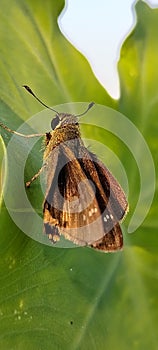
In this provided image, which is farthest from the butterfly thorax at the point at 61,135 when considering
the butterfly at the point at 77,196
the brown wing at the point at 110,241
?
the brown wing at the point at 110,241

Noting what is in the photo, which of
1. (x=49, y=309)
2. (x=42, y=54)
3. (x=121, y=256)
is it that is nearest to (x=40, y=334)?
(x=49, y=309)

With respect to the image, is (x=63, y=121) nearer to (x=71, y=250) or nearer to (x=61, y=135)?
(x=61, y=135)

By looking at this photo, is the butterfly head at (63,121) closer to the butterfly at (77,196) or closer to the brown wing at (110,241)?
the butterfly at (77,196)

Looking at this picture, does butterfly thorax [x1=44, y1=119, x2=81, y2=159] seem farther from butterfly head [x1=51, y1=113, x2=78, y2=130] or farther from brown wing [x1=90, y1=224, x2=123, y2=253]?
brown wing [x1=90, y1=224, x2=123, y2=253]

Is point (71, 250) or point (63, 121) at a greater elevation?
point (63, 121)

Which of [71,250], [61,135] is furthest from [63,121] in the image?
[71,250]

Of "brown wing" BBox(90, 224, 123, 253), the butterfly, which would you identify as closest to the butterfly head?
the butterfly

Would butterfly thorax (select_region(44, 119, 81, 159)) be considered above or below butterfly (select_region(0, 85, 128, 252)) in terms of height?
above

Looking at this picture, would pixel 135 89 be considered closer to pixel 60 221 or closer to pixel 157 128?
Result: pixel 157 128
